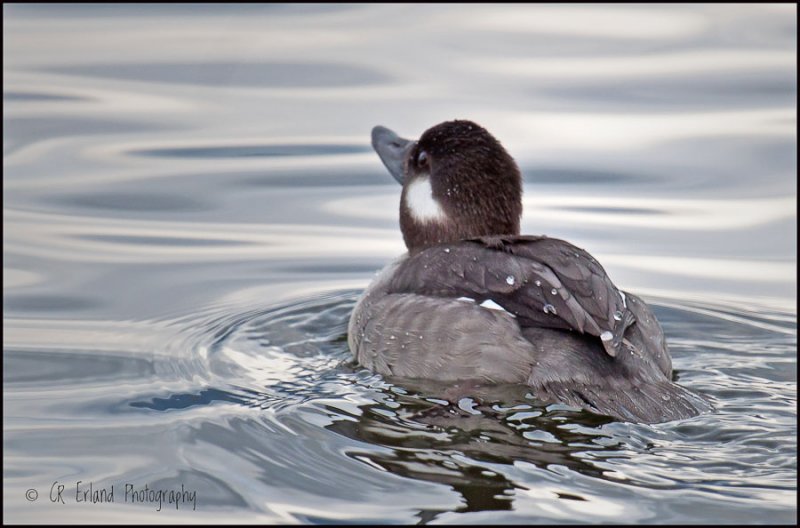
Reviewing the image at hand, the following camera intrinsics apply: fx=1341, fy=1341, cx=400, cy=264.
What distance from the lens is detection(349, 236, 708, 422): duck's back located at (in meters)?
6.32

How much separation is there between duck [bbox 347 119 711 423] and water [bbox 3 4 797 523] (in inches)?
5.6

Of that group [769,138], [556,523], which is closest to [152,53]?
[769,138]

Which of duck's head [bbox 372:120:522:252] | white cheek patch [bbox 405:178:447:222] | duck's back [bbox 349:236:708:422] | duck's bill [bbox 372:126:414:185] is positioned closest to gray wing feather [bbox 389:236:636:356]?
duck's back [bbox 349:236:708:422]

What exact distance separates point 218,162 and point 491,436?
18.1ft

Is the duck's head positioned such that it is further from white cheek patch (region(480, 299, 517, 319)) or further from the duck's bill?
white cheek patch (region(480, 299, 517, 319))

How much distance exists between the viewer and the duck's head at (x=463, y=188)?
7.59m

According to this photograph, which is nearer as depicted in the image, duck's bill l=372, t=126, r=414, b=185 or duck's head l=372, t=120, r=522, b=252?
duck's head l=372, t=120, r=522, b=252

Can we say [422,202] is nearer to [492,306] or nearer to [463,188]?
[463,188]

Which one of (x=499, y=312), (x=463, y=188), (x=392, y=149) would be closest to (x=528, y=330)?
(x=499, y=312)

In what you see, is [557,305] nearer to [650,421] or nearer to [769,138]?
[650,421]

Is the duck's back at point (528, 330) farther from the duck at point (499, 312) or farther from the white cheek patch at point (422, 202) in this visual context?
the white cheek patch at point (422, 202)

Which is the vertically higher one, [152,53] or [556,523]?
[152,53]

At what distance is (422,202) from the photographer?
7.89 metres

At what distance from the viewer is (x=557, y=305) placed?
6.50m
